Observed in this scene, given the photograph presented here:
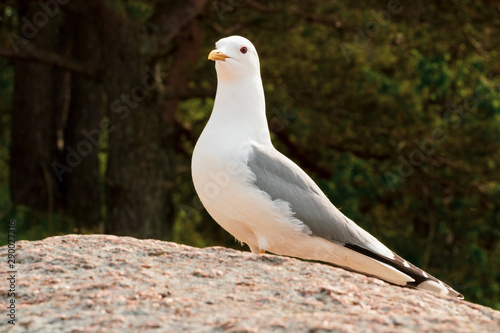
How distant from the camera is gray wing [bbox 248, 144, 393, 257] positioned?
5.10 metres

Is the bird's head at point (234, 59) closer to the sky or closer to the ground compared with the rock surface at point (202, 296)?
closer to the sky

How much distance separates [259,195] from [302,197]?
378 millimetres

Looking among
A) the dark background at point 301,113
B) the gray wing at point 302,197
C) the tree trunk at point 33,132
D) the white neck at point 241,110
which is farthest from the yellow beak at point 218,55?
the tree trunk at point 33,132

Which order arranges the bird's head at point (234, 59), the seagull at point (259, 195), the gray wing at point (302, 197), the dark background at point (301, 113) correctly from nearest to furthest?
the seagull at point (259, 195), the gray wing at point (302, 197), the bird's head at point (234, 59), the dark background at point (301, 113)

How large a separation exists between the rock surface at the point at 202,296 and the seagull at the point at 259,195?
495mm

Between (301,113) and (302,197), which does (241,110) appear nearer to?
(302,197)

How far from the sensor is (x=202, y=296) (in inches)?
149

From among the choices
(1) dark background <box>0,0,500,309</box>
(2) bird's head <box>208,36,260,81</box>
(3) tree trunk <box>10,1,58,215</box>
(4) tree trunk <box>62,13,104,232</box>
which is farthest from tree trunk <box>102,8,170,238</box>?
(2) bird's head <box>208,36,260,81</box>

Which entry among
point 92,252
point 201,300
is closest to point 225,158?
point 92,252

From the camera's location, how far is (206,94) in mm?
11242

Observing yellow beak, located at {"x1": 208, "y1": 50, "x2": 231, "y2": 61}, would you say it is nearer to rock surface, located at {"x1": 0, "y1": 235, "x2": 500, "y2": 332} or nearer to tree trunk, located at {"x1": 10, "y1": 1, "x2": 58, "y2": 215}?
rock surface, located at {"x1": 0, "y1": 235, "x2": 500, "y2": 332}

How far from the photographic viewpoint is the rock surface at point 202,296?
3.45 meters

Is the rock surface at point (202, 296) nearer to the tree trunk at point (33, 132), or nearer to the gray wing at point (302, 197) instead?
the gray wing at point (302, 197)

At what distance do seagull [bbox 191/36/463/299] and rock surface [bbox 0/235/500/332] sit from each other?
1.63 ft
